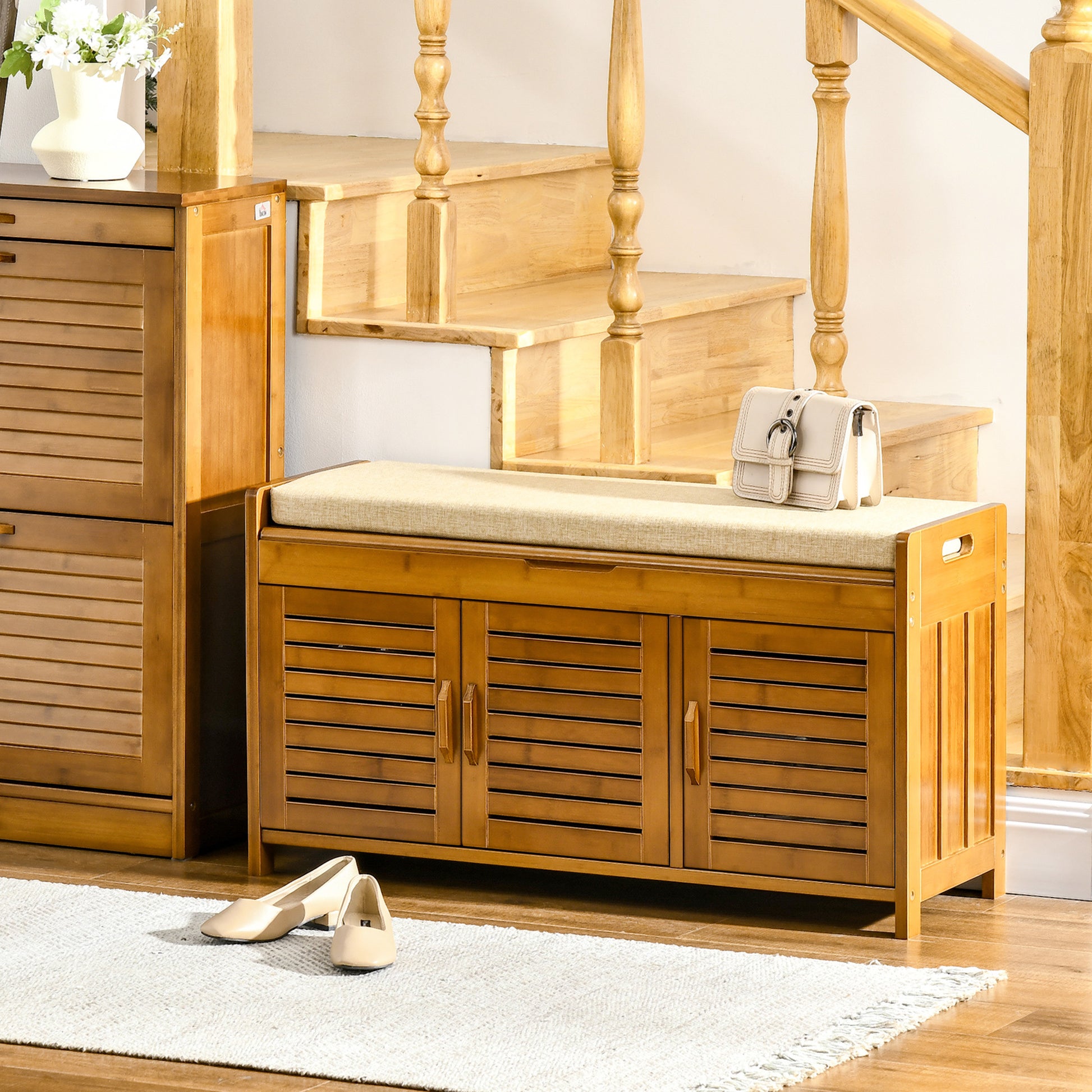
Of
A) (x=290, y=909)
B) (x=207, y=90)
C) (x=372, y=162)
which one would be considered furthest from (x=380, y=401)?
(x=290, y=909)

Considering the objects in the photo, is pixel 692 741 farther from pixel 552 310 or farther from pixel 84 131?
pixel 84 131

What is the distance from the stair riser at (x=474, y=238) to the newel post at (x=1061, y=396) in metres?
1.08

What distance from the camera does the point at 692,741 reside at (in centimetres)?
309

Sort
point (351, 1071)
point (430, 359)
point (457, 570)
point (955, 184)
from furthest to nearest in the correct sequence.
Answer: point (955, 184) → point (430, 359) → point (457, 570) → point (351, 1071)

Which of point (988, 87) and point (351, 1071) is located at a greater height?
point (988, 87)

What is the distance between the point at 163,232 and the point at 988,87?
4.21ft

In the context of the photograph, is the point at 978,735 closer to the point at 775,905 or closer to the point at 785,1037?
the point at 775,905

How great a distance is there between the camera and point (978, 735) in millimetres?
3168

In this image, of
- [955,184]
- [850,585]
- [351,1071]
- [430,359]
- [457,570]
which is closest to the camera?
[351,1071]

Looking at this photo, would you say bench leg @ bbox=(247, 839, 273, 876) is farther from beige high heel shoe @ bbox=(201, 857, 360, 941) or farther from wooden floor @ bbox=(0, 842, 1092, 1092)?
beige high heel shoe @ bbox=(201, 857, 360, 941)

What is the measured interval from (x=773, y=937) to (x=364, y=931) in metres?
0.60

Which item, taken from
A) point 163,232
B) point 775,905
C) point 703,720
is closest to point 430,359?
point 163,232

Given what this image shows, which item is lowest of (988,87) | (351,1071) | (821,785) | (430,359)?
(351,1071)

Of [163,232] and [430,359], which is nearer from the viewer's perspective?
[163,232]
